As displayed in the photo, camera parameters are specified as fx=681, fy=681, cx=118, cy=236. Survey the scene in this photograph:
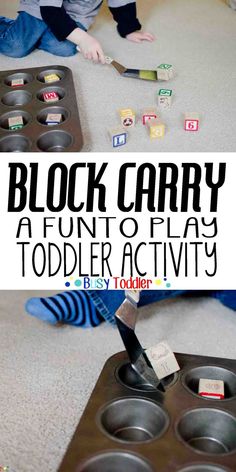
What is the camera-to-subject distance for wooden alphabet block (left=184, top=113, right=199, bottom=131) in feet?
5.53

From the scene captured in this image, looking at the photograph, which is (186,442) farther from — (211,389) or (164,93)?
(164,93)

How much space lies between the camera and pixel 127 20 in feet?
7.02


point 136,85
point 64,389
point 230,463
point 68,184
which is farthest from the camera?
point 136,85

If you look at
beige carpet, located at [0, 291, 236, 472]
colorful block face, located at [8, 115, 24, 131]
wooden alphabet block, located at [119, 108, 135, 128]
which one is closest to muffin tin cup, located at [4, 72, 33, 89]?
colorful block face, located at [8, 115, 24, 131]

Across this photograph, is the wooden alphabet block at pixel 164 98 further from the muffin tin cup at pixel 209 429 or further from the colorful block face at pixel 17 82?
the muffin tin cup at pixel 209 429

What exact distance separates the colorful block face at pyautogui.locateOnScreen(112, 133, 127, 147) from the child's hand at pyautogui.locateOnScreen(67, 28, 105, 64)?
419 millimetres

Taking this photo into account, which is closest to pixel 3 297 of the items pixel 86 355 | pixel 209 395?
pixel 86 355

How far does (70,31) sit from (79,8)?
0.16 metres

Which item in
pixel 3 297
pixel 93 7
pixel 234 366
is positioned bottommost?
pixel 3 297

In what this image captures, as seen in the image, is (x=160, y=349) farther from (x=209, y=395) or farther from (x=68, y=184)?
(x=68, y=184)

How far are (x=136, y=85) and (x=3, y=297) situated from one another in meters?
0.83

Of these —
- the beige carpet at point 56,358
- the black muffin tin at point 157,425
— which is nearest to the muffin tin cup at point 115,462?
the black muffin tin at point 157,425

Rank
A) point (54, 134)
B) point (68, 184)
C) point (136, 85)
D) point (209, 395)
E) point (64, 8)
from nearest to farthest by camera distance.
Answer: point (209, 395) < point (68, 184) < point (54, 134) < point (136, 85) < point (64, 8)

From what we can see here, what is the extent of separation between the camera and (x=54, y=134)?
161 centimetres
